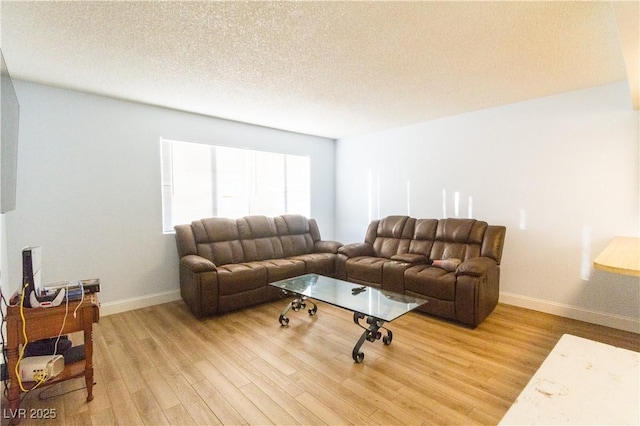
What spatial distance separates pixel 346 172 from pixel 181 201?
289 centimetres

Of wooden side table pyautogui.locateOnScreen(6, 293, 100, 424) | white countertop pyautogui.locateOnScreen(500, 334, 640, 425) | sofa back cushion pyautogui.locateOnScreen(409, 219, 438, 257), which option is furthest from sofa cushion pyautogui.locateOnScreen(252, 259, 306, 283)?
white countertop pyautogui.locateOnScreen(500, 334, 640, 425)

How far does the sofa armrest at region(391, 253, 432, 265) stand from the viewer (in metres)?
3.59

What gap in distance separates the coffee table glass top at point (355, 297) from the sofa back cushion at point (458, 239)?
42.2 inches

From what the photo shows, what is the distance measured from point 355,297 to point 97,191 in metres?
3.01

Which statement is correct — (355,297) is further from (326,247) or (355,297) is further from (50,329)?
(50,329)

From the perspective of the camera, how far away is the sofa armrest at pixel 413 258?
11.8ft

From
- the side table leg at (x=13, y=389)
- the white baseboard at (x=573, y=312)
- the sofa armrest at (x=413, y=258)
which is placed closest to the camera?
the side table leg at (x=13, y=389)

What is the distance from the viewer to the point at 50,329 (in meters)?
1.76

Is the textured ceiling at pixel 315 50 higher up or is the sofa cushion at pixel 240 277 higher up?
the textured ceiling at pixel 315 50

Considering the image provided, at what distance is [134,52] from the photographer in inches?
89.7

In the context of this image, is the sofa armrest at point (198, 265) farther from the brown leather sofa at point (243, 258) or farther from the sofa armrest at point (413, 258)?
the sofa armrest at point (413, 258)

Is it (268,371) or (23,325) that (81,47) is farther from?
(268,371)

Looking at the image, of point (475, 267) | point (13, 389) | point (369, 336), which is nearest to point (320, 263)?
point (369, 336)

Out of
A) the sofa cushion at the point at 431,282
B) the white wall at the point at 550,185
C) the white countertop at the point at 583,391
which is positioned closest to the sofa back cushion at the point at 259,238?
the sofa cushion at the point at 431,282
